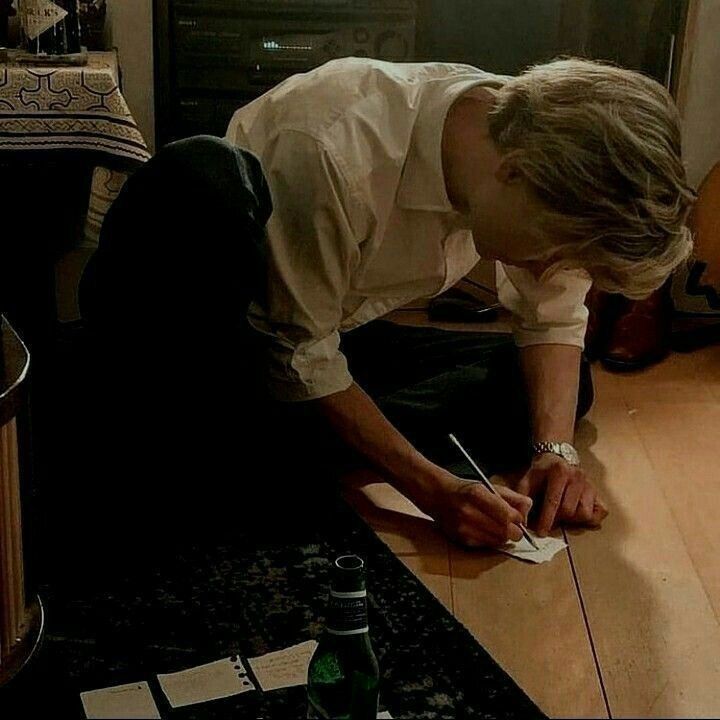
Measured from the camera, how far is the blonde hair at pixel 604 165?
1.56m

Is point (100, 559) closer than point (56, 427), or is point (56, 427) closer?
point (100, 559)

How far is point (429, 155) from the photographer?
1.78 metres

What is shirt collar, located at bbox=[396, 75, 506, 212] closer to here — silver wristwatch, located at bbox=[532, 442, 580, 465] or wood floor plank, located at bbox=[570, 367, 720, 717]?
silver wristwatch, located at bbox=[532, 442, 580, 465]

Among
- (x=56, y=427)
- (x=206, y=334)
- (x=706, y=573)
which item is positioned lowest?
(x=706, y=573)

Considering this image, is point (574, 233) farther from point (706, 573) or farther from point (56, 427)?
point (56, 427)

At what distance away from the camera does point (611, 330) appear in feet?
9.27

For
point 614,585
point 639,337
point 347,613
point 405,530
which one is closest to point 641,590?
point 614,585

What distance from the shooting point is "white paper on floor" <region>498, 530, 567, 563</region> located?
187 centimetres

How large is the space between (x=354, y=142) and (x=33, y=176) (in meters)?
1.01

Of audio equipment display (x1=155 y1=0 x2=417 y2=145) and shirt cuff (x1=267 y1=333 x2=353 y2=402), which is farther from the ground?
Result: audio equipment display (x1=155 y1=0 x2=417 y2=145)

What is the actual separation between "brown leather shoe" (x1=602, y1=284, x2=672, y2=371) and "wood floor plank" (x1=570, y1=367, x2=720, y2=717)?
0.38 metres

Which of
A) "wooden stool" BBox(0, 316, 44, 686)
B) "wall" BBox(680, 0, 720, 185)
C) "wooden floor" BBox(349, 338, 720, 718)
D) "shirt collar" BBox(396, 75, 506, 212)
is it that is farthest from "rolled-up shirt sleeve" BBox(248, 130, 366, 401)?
"wall" BBox(680, 0, 720, 185)

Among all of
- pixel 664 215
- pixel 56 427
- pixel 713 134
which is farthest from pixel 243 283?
pixel 713 134

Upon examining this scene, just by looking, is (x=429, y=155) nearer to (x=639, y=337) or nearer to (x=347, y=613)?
(x=347, y=613)
